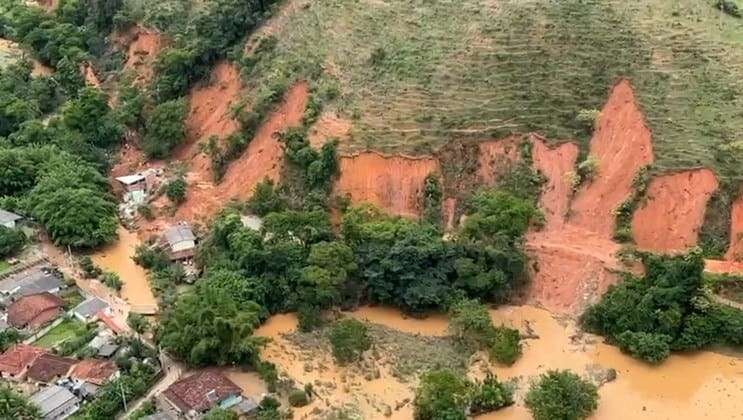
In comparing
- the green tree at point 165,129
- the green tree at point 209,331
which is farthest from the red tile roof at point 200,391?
the green tree at point 165,129

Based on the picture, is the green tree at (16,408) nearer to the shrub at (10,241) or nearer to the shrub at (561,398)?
the shrub at (10,241)

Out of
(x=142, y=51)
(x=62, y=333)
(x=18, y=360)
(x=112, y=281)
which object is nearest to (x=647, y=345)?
(x=112, y=281)

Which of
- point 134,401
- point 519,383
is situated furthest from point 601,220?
point 134,401

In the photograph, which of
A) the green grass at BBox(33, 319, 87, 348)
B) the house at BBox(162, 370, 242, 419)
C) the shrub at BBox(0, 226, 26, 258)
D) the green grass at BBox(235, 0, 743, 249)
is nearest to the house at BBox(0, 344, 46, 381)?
the green grass at BBox(33, 319, 87, 348)

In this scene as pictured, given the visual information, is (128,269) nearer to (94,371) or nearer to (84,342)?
(84,342)

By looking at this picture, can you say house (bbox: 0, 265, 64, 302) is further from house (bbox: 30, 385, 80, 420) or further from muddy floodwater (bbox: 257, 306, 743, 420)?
muddy floodwater (bbox: 257, 306, 743, 420)

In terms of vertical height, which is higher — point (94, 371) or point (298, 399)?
point (94, 371)
